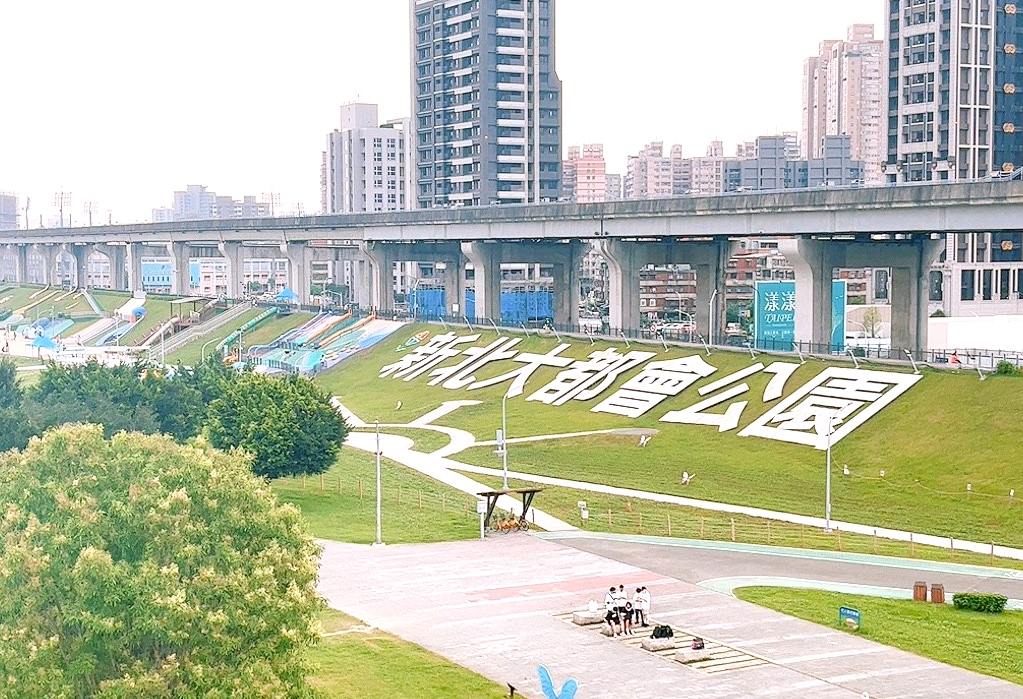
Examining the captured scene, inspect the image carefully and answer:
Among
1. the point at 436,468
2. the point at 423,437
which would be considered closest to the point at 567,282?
the point at 423,437

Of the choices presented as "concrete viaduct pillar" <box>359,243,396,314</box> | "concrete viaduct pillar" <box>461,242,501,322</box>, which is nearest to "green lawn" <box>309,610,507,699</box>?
"concrete viaduct pillar" <box>461,242,501,322</box>

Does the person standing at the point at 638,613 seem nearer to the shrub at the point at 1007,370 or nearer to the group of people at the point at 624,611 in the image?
the group of people at the point at 624,611

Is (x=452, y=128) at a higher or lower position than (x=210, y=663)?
higher

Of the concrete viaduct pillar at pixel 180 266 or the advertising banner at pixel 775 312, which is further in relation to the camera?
the concrete viaduct pillar at pixel 180 266

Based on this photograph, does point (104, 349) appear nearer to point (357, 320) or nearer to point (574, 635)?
point (357, 320)

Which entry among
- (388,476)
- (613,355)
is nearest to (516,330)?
(613,355)

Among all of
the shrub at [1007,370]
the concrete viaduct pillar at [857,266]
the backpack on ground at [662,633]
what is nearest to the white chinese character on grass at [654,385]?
the concrete viaduct pillar at [857,266]

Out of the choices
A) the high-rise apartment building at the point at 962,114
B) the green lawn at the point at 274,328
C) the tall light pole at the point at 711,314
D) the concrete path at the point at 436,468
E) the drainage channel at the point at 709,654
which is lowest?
the drainage channel at the point at 709,654
